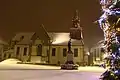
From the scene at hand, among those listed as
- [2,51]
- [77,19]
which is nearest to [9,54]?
[2,51]

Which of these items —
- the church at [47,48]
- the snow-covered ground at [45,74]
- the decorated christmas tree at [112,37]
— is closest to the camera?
Answer: the decorated christmas tree at [112,37]

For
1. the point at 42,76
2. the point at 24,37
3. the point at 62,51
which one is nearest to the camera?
the point at 42,76

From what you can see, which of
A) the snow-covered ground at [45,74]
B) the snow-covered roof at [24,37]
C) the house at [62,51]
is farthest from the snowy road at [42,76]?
→ the snow-covered roof at [24,37]

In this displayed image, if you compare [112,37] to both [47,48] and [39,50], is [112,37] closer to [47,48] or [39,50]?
[47,48]

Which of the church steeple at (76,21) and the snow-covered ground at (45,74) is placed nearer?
the snow-covered ground at (45,74)

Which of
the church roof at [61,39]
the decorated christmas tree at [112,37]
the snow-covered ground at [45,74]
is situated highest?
the church roof at [61,39]

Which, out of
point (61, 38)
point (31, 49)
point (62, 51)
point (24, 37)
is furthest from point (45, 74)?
point (24, 37)

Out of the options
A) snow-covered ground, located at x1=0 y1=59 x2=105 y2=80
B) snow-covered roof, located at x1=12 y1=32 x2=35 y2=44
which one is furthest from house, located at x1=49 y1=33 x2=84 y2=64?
snow-covered ground, located at x1=0 y1=59 x2=105 y2=80

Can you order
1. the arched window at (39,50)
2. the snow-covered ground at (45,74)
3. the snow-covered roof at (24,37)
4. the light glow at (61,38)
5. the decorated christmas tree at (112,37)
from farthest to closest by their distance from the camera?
1. the snow-covered roof at (24,37)
2. the light glow at (61,38)
3. the arched window at (39,50)
4. the snow-covered ground at (45,74)
5. the decorated christmas tree at (112,37)

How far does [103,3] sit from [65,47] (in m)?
27.4

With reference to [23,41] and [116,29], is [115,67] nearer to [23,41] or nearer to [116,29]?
[116,29]

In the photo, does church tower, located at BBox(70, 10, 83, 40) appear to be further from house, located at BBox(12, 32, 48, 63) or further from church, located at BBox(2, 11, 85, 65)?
house, located at BBox(12, 32, 48, 63)

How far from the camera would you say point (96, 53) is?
34.8 metres

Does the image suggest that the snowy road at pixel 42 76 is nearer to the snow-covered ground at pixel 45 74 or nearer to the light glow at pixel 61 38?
the snow-covered ground at pixel 45 74
